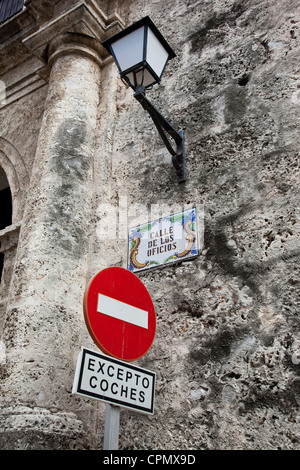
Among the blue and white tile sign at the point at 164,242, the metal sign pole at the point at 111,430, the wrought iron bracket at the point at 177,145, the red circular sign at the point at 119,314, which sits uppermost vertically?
the wrought iron bracket at the point at 177,145

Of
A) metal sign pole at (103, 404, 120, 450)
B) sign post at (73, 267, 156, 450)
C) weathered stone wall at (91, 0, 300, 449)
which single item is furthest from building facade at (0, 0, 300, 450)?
metal sign pole at (103, 404, 120, 450)

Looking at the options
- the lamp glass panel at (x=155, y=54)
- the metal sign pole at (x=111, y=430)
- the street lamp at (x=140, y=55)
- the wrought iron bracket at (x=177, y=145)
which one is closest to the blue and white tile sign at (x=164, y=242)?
the wrought iron bracket at (x=177, y=145)

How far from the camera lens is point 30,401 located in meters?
2.50

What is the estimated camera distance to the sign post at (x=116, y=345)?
173 cm

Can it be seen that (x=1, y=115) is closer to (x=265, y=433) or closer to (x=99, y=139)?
(x=99, y=139)

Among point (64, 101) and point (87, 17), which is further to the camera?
point (87, 17)

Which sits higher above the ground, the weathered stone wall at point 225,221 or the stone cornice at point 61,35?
the stone cornice at point 61,35

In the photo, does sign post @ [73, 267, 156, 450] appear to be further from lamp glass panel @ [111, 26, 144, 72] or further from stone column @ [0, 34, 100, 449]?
lamp glass panel @ [111, 26, 144, 72]

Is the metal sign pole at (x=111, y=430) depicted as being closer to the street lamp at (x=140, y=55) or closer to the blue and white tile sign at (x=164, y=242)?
the blue and white tile sign at (x=164, y=242)

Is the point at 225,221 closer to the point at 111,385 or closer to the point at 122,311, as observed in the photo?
the point at 122,311

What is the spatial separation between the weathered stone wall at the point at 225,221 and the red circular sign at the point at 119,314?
571 mm

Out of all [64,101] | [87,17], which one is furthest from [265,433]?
[87,17]

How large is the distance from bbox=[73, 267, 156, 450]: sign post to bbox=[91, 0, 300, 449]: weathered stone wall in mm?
554
